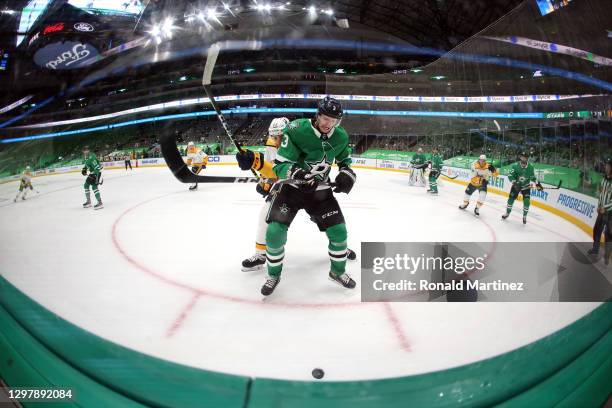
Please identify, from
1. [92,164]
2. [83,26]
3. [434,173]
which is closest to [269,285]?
[92,164]

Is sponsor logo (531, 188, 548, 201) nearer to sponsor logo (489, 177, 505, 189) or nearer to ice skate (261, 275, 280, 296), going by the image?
sponsor logo (489, 177, 505, 189)

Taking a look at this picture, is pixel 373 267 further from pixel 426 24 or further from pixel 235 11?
pixel 426 24

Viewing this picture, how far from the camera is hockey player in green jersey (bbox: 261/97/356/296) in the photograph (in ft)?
6.54

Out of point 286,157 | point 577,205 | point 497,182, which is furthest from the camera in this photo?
point 497,182

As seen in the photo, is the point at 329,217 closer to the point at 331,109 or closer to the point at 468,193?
the point at 331,109

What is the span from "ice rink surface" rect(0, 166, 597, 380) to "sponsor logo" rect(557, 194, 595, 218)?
0.91 feet

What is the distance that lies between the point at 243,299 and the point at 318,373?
86 centimetres

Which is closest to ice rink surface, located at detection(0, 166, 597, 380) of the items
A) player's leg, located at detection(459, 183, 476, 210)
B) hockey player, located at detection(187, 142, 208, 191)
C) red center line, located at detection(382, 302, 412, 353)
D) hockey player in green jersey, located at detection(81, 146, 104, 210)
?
red center line, located at detection(382, 302, 412, 353)

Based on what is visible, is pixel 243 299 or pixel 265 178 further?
pixel 265 178

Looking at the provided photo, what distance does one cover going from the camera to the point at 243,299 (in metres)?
2.06

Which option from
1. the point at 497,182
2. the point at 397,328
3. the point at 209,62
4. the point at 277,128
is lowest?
the point at 397,328

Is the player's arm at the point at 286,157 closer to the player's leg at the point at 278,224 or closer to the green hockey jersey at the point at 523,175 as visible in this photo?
the player's leg at the point at 278,224

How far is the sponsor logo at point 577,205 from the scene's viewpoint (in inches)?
156

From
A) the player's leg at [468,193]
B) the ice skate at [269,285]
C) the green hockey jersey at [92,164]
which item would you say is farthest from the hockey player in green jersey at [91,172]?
the player's leg at [468,193]
